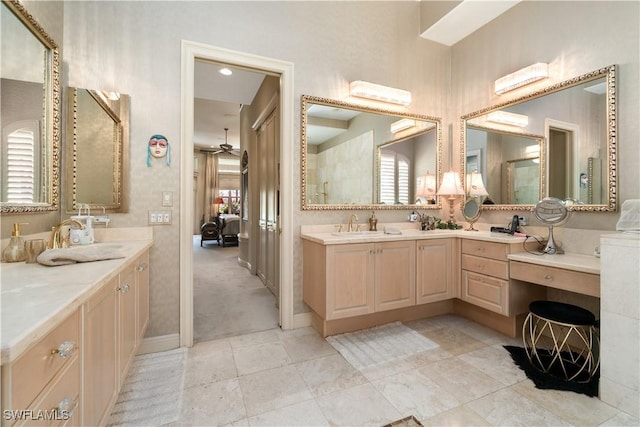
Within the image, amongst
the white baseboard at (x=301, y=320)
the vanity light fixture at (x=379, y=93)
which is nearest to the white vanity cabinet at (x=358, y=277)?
the white baseboard at (x=301, y=320)

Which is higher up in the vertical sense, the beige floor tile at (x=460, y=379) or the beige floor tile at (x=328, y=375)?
the beige floor tile at (x=460, y=379)

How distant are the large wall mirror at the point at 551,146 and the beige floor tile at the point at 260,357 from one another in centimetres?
259

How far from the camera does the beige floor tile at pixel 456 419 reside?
1513mm

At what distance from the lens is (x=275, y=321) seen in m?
2.86

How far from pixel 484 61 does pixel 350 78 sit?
5.07 feet

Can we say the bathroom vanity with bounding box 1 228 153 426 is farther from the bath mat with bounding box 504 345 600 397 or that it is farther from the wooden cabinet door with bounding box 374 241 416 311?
the bath mat with bounding box 504 345 600 397

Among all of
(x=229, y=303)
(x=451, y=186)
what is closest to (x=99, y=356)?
(x=229, y=303)

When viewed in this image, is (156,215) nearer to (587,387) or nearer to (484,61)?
(587,387)

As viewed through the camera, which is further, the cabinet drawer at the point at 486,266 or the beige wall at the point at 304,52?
the cabinet drawer at the point at 486,266

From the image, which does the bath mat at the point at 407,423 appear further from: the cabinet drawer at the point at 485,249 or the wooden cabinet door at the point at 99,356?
the cabinet drawer at the point at 485,249

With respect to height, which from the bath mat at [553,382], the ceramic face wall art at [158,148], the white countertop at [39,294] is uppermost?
the ceramic face wall art at [158,148]

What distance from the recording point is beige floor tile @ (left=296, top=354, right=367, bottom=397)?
1821mm

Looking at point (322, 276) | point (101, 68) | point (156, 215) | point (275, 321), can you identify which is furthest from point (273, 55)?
point (275, 321)

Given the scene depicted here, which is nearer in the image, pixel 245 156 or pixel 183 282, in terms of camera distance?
pixel 183 282
